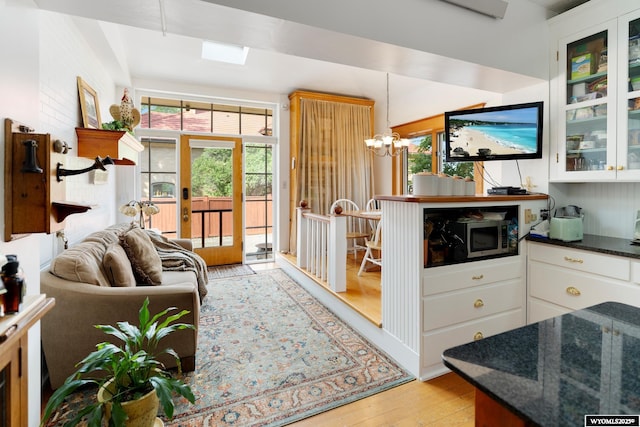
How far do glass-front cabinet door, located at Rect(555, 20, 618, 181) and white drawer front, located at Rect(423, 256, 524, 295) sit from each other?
87 centimetres

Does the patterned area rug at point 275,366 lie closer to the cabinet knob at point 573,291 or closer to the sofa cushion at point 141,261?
the sofa cushion at point 141,261

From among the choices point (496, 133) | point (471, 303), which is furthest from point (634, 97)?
point (471, 303)

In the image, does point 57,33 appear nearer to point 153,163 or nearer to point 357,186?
point 153,163

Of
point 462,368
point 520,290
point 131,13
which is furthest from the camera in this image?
point 520,290

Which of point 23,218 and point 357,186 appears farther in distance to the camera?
point 357,186

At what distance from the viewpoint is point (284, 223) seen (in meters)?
5.34

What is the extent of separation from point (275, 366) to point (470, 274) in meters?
1.58

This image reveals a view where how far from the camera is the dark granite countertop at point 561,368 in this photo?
57 cm

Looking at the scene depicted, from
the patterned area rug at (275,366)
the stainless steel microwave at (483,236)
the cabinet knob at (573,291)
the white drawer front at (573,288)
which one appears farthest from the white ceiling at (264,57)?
the patterned area rug at (275,366)

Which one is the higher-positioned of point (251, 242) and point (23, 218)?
point (23, 218)

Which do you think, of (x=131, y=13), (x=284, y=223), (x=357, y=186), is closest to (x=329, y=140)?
(x=357, y=186)

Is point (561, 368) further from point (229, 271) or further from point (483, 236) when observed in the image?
point (229, 271)

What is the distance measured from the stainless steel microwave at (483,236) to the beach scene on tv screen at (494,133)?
2.22ft

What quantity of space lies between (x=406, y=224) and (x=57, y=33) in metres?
2.95
